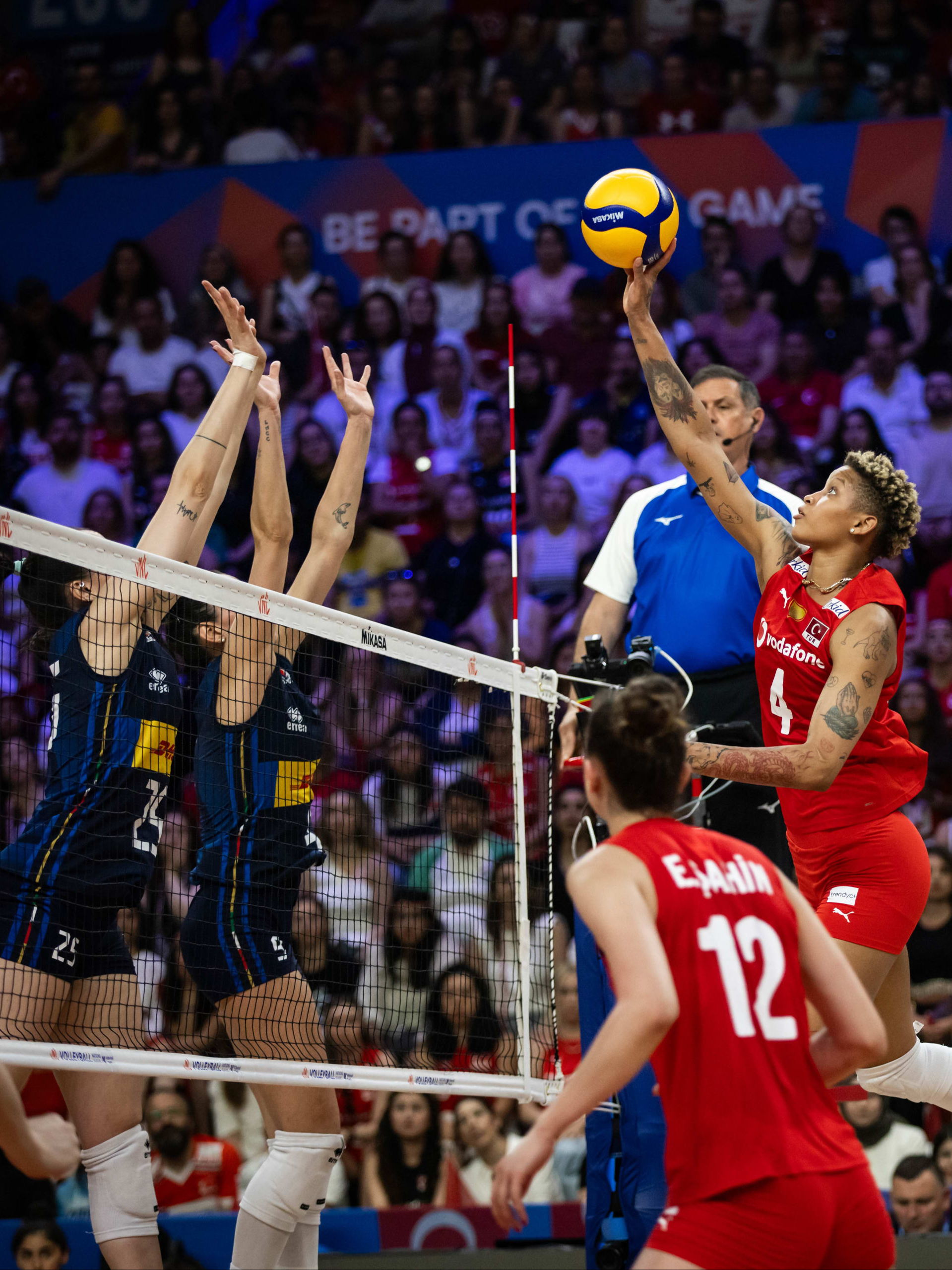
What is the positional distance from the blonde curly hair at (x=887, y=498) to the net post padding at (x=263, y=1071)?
2.14m

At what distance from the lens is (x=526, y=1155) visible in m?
2.91

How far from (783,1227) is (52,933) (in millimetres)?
2350

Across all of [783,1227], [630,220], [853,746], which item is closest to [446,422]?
Result: [630,220]

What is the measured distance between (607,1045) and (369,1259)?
3786 mm

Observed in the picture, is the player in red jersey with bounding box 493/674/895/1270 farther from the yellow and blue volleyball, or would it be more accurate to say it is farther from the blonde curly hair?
the yellow and blue volleyball

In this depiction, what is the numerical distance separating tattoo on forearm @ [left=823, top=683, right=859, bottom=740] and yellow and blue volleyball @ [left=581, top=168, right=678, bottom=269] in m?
1.76

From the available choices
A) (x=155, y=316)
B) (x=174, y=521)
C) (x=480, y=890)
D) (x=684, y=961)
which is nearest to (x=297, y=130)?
(x=155, y=316)

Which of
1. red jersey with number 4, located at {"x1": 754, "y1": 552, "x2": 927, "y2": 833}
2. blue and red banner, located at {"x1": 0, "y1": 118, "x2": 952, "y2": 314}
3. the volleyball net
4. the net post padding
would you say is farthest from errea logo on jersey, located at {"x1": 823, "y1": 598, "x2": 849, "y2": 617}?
blue and red banner, located at {"x1": 0, "y1": 118, "x2": 952, "y2": 314}

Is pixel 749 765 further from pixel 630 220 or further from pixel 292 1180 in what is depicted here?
pixel 630 220

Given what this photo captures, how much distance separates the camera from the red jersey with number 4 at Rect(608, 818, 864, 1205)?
2996mm

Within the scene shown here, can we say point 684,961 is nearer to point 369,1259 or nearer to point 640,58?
point 369,1259

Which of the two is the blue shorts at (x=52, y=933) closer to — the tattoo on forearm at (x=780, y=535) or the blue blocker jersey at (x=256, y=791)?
the blue blocker jersey at (x=256, y=791)

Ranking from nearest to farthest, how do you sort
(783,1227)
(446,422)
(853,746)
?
(783,1227) < (853,746) < (446,422)

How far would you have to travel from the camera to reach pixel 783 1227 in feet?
9.71
